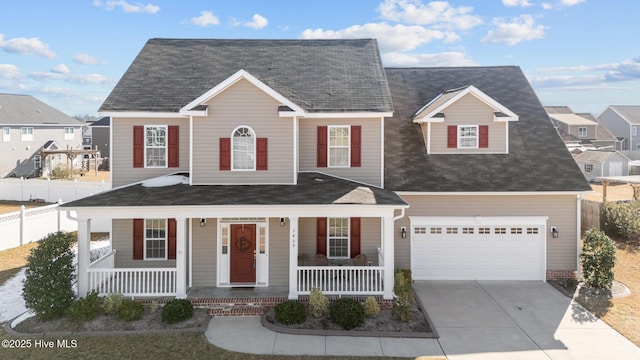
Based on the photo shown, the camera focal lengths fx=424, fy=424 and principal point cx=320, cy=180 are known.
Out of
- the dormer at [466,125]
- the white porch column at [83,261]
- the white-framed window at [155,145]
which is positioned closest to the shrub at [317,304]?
the white porch column at [83,261]

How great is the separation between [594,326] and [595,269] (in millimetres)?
3218

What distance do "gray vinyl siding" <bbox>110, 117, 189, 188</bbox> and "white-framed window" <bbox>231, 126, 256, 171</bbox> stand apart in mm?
2284

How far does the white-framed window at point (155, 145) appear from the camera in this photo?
15.9m

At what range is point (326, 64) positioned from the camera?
18750 millimetres

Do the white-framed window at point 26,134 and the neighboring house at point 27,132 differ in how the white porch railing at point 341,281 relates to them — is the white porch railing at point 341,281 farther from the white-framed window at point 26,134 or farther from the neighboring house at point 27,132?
the white-framed window at point 26,134

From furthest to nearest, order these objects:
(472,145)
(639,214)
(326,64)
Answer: (639,214) → (326,64) → (472,145)

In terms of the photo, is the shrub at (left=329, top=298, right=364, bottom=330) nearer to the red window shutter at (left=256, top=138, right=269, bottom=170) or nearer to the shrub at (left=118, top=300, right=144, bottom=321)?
the red window shutter at (left=256, top=138, right=269, bottom=170)

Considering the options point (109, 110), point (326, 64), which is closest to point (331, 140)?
point (326, 64)

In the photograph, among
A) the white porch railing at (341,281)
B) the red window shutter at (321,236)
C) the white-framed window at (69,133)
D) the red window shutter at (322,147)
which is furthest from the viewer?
the white-framed window at (69,133)

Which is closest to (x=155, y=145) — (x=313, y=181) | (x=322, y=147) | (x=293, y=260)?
(x=313, y=181)

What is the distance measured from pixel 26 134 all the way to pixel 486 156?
47.4m

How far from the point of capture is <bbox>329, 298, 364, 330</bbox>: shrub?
1197 cm

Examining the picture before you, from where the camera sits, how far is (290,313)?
12.1 meters

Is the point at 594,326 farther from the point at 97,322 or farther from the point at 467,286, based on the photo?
the point at 97,322
